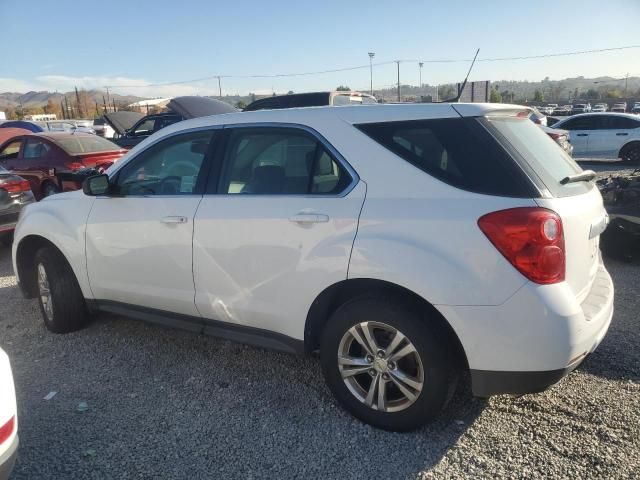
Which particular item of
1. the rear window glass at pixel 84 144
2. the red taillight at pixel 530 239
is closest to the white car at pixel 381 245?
the red taillight at pixel 530 239

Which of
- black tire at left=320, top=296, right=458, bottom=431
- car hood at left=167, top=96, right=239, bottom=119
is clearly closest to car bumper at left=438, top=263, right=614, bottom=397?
black tire at left=320, top=296, right=458, bottom=431

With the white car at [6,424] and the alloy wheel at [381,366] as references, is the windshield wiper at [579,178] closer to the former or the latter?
the alloy wheel at [381,366]

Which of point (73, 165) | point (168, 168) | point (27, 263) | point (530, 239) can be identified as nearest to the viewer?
point (530, 239)

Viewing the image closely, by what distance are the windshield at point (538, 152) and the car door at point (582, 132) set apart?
558 inches

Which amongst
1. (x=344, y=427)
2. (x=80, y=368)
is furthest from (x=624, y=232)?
(x=80, y=368)

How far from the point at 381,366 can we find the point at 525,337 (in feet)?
2.50

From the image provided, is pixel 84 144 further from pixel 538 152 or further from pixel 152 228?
pixel 538 152

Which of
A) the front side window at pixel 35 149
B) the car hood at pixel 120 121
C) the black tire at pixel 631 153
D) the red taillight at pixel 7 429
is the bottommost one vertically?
the black tire at pixel 631 153

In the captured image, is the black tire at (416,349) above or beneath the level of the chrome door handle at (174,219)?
beneath

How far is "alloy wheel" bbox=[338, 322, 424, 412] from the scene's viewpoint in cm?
266

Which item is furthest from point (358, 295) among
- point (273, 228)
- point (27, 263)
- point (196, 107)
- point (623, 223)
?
point (196, 107)

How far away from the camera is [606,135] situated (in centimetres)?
1520

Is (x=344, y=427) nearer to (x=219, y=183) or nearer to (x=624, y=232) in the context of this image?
(x=219, y=183)

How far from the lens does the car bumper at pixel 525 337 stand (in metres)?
2.30
